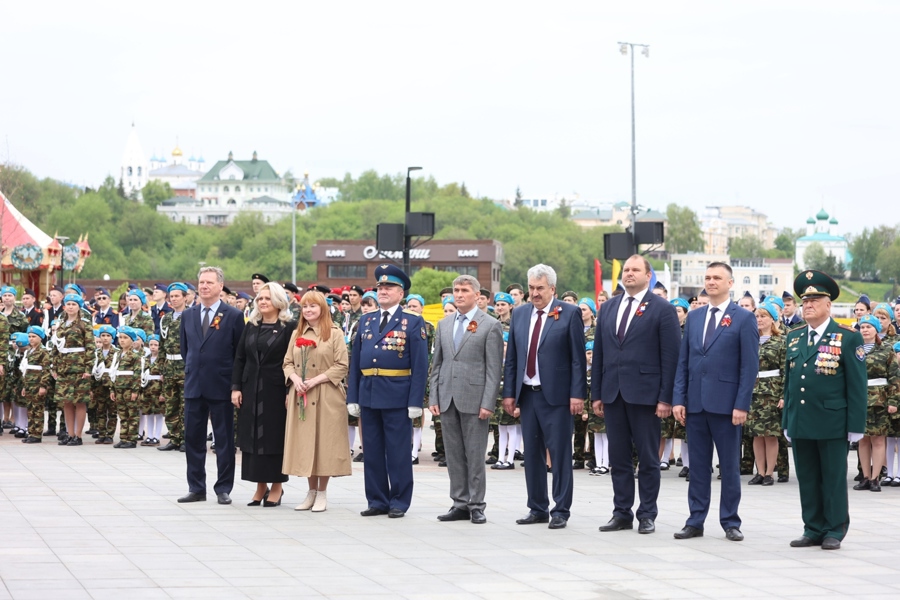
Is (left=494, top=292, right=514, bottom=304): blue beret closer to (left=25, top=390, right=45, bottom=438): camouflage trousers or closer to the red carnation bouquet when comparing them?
the red carnation bouquet

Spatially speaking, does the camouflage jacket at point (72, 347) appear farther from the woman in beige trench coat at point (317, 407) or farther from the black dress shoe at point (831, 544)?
the black dress shoe at point (831, 544)

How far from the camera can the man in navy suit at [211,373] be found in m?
11.1

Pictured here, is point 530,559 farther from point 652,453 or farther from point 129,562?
point 129,562

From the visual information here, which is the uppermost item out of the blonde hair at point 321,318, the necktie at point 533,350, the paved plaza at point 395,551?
the blonde hair at point 321,318

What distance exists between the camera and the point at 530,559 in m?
8.34

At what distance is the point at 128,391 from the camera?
15.5 m

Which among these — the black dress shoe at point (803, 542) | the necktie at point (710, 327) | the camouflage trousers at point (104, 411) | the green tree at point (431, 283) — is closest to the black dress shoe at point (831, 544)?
the black dress shoe at point (803, 542)

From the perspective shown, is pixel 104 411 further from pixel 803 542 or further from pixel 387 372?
pixel 803 542

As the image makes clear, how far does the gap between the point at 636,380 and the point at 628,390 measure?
0.31 ft

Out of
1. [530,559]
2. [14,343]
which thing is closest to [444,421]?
[530,559]

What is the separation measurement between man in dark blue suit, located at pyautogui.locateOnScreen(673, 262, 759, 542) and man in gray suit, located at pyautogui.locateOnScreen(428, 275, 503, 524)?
4.96 feet

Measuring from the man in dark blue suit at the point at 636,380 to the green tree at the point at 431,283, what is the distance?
7326 centimetres

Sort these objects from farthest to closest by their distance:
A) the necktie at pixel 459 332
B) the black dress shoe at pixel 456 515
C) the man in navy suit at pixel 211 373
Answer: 1. the man in navy suit at pixel 211 373
2. the necktie at pixel 459 332
3. the black dress shoe at pixel 456 515

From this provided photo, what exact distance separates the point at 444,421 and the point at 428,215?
1533 centimetres
